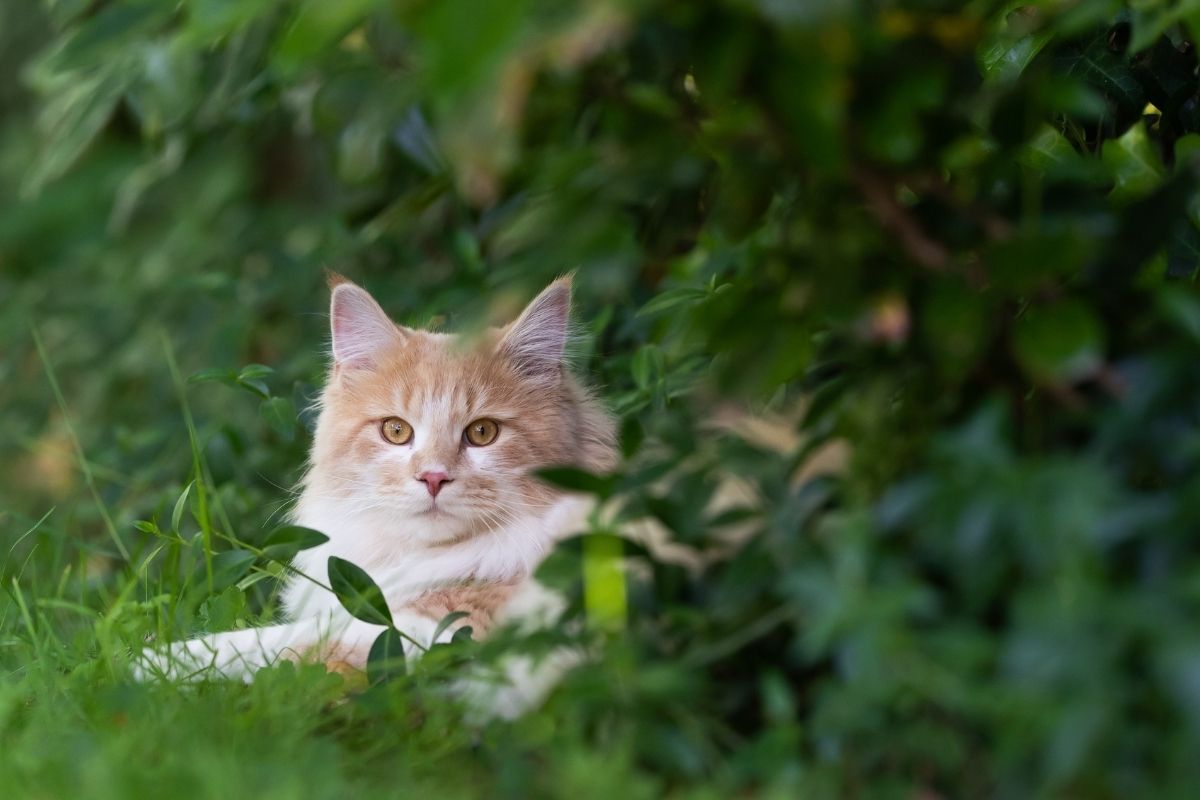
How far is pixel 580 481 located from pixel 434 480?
3.23ft

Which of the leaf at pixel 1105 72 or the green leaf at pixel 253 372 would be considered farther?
the green leaf at pixel 253 372

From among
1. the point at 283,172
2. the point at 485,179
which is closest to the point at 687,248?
the point at 485,179

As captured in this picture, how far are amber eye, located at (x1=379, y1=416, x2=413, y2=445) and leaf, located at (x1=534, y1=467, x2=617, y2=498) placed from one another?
3.70 ft

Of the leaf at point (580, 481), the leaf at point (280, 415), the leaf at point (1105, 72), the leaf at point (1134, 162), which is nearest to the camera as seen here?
the leaf at point (580, 481)

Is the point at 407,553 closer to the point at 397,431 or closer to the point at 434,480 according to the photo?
the point at 434,480

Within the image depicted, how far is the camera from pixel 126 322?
402 centimetres

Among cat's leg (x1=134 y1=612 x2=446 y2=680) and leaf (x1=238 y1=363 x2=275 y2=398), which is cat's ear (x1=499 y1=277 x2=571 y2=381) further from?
cat's leg (x1=134 y1=612 x2=446 y2=680)

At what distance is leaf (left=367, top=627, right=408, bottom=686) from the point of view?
1.85 meters

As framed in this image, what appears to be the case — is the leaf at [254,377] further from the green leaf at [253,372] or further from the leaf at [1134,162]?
the leaf at [1134,162]

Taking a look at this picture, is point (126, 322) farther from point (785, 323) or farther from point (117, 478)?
point (785, 323)

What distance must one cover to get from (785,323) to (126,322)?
301 cm

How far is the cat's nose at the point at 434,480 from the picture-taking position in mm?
2488

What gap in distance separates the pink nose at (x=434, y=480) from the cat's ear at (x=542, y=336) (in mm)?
310

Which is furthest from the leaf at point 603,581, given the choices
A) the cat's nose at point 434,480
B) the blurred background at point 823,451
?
the cat's nose at point 434,480
